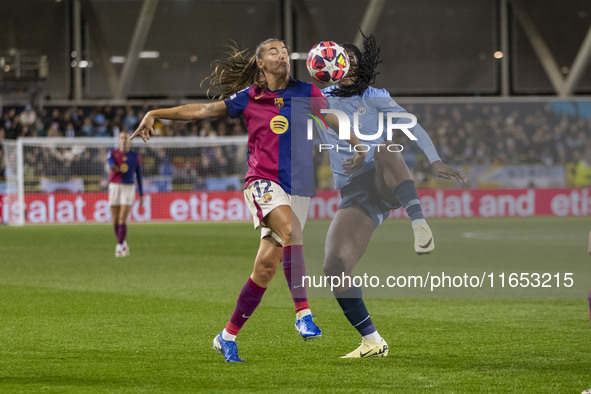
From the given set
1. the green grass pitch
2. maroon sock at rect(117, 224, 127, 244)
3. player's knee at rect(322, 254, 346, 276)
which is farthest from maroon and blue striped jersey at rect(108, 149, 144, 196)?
player's knee at rect(322, 254, 346, 276)

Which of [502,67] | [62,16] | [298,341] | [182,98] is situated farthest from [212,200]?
[298,341]

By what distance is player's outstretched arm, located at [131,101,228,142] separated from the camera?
244 inches

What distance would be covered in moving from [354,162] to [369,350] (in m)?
1.29

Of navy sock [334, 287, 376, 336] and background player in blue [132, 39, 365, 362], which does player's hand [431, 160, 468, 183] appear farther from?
navy sock [334, 287, 376, 336]

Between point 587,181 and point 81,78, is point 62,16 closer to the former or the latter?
point 81,78

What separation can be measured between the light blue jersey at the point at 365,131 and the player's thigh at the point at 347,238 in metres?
0.23

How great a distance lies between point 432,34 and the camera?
38.0m

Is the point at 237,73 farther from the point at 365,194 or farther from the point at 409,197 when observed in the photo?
the point at 409,197

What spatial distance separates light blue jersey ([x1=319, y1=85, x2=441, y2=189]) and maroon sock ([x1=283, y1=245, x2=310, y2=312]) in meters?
0.59

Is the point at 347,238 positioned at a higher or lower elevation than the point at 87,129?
higher

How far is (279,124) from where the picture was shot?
646cm

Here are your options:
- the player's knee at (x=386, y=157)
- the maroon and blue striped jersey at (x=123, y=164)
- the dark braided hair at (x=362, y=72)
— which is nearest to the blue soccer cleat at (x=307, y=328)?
the player's knee at (x=386, y=157)

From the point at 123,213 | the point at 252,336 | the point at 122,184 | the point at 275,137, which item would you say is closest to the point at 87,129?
the point at 122,184

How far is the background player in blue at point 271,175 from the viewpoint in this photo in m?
6.36
